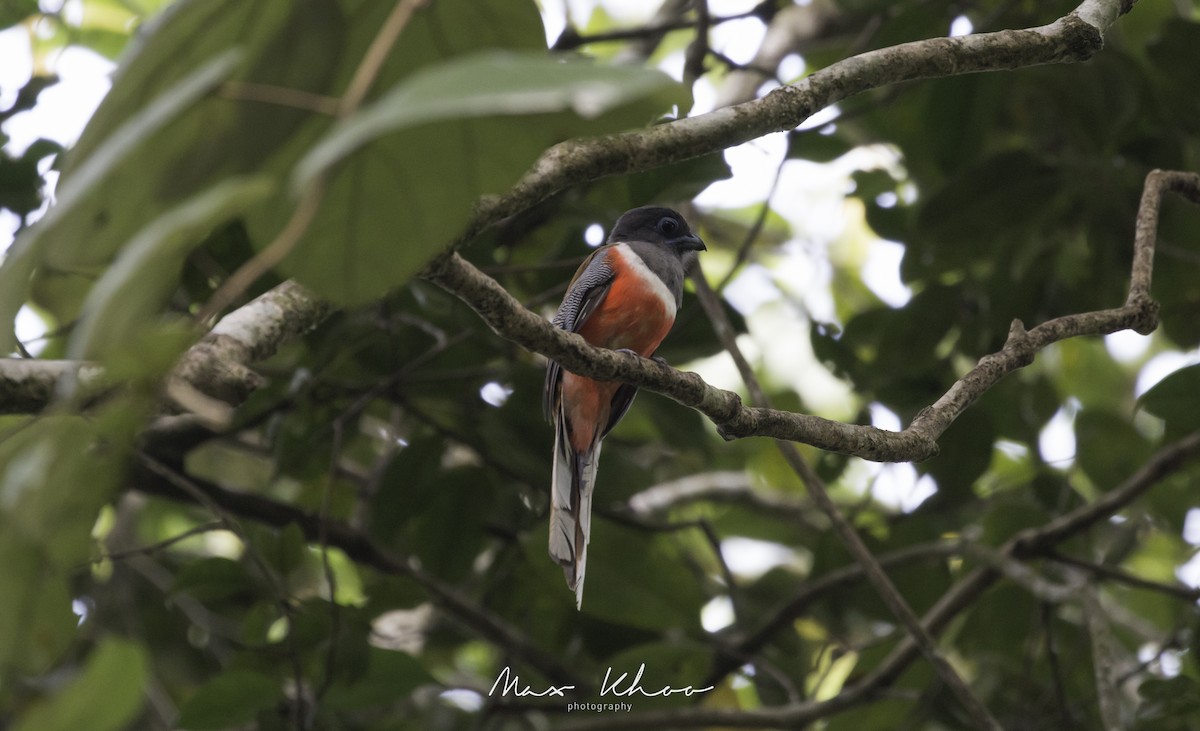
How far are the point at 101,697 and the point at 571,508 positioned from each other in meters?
2.85

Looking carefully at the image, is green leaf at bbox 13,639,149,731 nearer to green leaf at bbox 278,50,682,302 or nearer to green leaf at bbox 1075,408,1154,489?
green leaf at bbox 278,50,682,302

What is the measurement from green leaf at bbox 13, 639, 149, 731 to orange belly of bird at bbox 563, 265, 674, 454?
305cm

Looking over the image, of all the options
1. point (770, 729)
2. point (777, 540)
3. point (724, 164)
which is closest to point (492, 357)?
point (724, 164)

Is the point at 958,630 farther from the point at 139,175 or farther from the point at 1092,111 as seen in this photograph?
the point at 139,175

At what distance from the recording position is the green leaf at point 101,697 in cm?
93

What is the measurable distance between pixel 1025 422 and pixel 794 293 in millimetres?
2138

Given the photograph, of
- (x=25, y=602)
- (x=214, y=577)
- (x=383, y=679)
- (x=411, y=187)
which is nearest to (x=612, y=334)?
(x=383, y=679)

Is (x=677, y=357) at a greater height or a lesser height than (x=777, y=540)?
greater

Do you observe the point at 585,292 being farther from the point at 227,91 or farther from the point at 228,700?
the point at 227,91

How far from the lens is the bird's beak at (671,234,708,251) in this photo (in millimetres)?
4746

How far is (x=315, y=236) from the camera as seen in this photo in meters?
1.02

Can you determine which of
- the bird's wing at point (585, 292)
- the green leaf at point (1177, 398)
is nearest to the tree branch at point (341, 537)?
the bird's wing at point (585, 292)

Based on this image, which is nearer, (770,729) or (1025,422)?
(770,729)

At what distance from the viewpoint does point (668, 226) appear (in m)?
4.93
